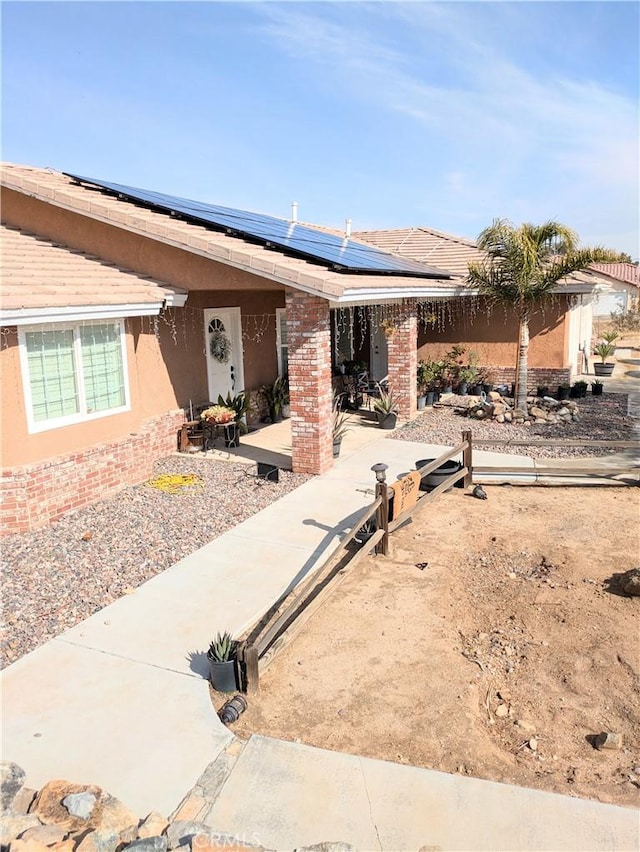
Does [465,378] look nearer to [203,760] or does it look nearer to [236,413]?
[236,413]

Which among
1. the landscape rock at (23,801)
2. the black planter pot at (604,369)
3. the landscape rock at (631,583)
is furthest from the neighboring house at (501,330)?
the landscape rock at (23,801)

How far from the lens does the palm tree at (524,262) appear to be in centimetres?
1424

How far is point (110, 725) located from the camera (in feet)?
15.4

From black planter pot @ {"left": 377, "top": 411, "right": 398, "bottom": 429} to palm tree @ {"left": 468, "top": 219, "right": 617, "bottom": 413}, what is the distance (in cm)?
334

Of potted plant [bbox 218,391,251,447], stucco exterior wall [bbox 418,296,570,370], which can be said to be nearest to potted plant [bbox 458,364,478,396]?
stucco exterior wall [bbox 418,296,570,370]

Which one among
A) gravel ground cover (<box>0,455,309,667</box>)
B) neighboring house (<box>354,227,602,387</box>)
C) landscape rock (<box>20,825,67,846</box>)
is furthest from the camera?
neighboring house (<box>354,227,602,387</box>)

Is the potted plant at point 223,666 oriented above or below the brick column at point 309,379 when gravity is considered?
below

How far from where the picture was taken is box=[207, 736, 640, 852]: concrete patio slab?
367 cm

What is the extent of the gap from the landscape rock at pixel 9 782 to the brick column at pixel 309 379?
22.6 ft

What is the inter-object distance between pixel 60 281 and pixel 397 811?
824 centimetres

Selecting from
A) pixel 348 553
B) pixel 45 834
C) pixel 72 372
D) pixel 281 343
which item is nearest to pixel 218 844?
pixel 45 834

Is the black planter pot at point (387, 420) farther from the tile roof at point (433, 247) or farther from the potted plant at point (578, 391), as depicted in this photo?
the tile roof at point (433, 247)

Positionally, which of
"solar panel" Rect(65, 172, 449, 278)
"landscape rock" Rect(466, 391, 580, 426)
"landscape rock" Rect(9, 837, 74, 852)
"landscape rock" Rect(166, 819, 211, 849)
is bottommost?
"landscape rock" Rect(166, 819, 211, 849)

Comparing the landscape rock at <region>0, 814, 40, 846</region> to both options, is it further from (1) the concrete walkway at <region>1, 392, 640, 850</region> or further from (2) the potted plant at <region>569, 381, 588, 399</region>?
(2) the potted plant at <region>569, 381, 588, 399</region>
